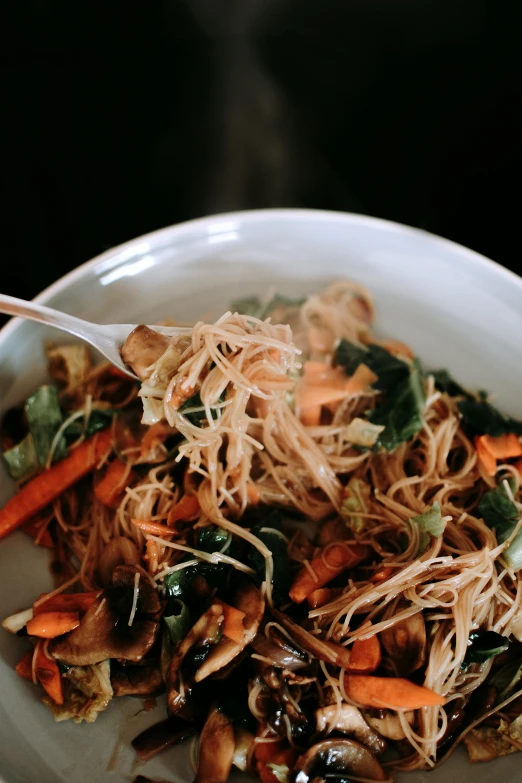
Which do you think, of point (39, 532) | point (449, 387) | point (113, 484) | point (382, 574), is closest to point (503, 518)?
point (382, 574)

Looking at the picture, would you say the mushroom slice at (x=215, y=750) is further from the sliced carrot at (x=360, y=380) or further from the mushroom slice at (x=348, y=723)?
the sliced carrot at (x=360, y=380)

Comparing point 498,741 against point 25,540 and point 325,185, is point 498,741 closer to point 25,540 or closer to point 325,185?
point 25,540

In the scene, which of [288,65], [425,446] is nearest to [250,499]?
[425,446]

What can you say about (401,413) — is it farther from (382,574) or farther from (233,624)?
(233,624)

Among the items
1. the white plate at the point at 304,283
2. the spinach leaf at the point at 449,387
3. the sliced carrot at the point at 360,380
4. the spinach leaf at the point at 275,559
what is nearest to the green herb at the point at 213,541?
the spinach leaf at the point at 275,559

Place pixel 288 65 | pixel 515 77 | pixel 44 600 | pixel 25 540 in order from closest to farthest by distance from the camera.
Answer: pixel 44 600, pixel 25 540, pixel 515 77, pixel 288 65

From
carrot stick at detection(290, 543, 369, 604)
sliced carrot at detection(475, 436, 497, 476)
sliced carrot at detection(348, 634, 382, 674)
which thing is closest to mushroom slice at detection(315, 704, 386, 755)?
sliced carrot at detection(348, 634, 382, 674)
